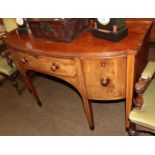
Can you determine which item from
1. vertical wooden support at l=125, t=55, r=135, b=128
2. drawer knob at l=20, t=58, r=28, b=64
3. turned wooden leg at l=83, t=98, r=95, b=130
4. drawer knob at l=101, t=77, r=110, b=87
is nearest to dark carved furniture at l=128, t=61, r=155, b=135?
vertical wooden support at l=125, t=55, r=135, b=128

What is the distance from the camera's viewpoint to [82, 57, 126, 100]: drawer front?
1.23 m

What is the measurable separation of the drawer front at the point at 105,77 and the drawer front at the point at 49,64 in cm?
12

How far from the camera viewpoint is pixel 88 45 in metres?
1.28

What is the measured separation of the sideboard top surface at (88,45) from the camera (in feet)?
3.88

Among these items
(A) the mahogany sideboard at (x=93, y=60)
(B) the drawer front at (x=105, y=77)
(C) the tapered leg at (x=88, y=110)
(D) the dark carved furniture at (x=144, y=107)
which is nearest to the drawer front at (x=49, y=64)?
(A) the mahogany sideboard at (x=93, y=60)

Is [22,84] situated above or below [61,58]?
below

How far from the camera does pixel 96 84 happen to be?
4.52 feet

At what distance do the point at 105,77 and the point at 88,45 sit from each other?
0.83ft

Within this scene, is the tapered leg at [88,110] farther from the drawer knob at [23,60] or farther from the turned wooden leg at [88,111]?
the drawer knob at [23,60]

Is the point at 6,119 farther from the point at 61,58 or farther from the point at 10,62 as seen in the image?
the point at 61,58

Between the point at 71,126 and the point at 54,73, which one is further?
the point at 71,126

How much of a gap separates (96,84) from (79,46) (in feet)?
1.01
